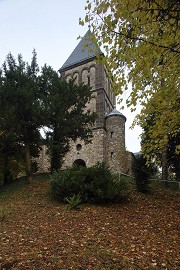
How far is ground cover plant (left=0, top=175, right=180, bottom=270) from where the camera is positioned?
13.7 ft

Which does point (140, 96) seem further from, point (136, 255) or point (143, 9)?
point (136, 255)

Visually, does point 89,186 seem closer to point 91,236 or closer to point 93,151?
point 91,236

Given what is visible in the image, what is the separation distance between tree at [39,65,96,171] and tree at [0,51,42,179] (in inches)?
33.7

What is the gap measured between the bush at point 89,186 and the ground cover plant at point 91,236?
1.23 ft

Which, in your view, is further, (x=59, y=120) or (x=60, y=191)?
(x=59, y=120)

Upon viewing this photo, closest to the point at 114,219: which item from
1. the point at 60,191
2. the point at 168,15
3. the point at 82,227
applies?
the point at 82,227

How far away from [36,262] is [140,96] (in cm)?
444

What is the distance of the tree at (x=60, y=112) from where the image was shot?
1429 centimetres

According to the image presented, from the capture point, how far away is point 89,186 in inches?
355

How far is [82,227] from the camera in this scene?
248 inches

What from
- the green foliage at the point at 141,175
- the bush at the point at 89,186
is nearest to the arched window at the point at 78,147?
the green foliage at the point at 141,175

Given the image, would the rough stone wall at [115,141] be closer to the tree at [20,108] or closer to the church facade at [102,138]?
the church facade at [102,138]

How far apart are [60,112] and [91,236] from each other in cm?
979

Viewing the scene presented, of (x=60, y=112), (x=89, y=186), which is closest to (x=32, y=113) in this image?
(x=60, y=112)
